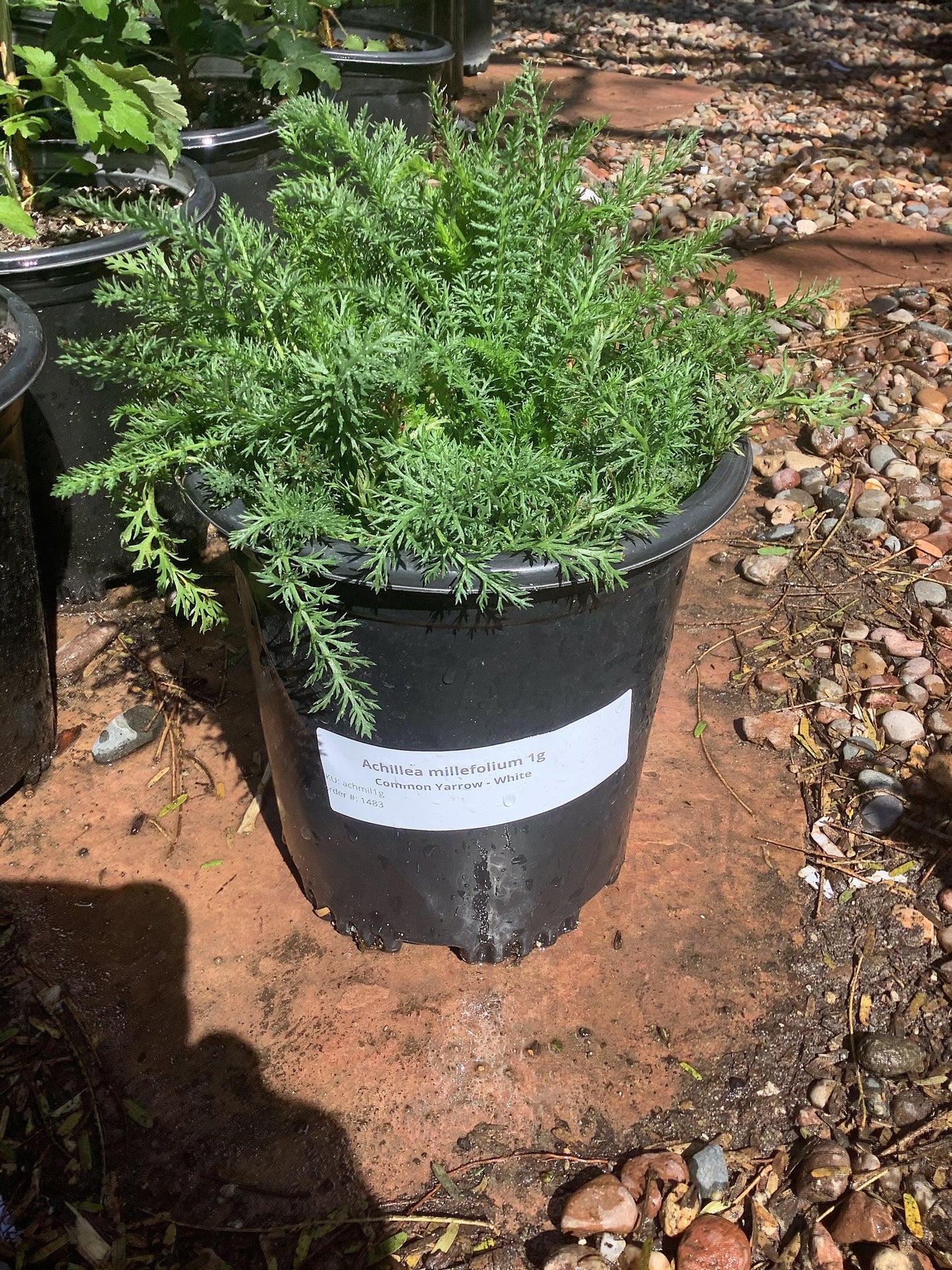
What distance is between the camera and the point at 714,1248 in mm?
1415

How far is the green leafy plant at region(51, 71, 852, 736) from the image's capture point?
1.19 meters

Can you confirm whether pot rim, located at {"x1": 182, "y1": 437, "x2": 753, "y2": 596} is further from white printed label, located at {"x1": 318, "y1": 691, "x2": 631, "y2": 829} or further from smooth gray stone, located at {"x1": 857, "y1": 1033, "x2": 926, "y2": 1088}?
smooth gray stone, located at {"x1": 857, "y1": 1033, "x2": 926, "y2": 1088}

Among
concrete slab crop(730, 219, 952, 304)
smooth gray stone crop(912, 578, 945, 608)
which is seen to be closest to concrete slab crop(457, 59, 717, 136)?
concrete slab crop(730, 219, 952, 304)

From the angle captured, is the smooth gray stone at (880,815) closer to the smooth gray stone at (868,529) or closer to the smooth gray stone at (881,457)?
the smooth gray stone at (868,529)

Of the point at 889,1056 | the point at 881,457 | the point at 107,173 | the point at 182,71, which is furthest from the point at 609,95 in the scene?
the point at 889,1056

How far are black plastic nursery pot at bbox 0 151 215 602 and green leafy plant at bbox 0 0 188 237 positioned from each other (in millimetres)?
124

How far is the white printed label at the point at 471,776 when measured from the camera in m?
1.45

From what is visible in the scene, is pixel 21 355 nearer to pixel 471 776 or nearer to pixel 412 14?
pixel 471 776

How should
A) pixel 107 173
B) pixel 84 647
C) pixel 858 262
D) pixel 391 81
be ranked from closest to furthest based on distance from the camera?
pixel 84 647 → pixel 107 173 → pixel 391 81 → pixel 858 262

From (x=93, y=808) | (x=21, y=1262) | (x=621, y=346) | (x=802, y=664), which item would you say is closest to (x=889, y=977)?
(x=802, y=664)

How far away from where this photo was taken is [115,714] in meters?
2.33

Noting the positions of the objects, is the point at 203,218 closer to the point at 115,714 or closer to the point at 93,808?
the point at 115,714

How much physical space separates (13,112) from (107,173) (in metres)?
0.36

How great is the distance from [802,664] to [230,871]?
141 centimetres
